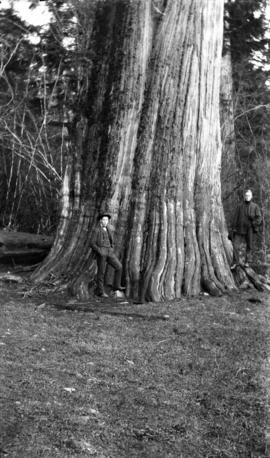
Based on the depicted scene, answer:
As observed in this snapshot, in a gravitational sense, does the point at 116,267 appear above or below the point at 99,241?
below

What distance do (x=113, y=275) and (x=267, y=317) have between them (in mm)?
2455

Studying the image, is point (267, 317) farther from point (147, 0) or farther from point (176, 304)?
point (147, 0)

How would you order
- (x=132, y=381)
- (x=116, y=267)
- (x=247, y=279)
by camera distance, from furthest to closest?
(x=247, y=279), (x=116, y=267), (x=132, y=381)

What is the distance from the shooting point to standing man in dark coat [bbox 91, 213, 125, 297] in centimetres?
1001

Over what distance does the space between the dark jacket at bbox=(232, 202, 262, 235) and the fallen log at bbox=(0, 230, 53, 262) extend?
371 centimetres

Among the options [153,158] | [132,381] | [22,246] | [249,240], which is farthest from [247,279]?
[132,381]

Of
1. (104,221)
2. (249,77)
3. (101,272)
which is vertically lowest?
(101,272)

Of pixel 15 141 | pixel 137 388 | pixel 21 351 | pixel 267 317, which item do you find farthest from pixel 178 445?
pixel 15 141

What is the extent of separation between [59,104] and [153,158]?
24.9 feet

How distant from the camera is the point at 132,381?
19.2 feet

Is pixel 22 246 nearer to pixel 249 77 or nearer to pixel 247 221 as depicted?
pixel 247 221

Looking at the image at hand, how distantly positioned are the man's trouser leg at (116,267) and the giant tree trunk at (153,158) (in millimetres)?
161

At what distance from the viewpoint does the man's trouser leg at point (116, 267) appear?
1010cm

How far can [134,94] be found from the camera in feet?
35.3
